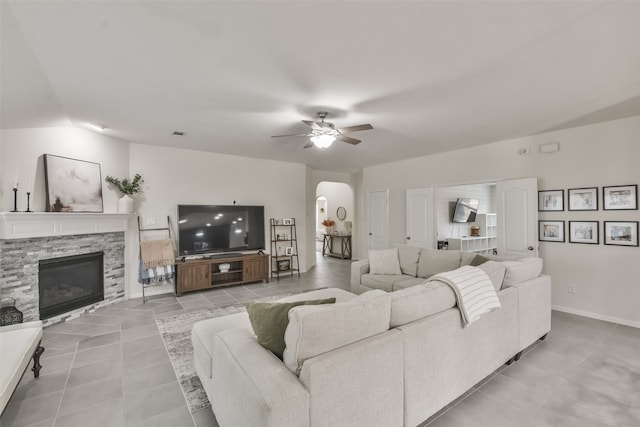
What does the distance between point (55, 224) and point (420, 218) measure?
5.93 metres

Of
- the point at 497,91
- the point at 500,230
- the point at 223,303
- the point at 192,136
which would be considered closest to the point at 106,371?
the point at 223,303

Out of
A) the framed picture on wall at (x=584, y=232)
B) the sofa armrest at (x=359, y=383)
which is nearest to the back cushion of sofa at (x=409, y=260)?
the framed picture on wall at (x=584, y=232)

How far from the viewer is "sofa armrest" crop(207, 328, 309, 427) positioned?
3.86 ft

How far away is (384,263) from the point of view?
4.35m

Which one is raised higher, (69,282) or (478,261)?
(478,261)

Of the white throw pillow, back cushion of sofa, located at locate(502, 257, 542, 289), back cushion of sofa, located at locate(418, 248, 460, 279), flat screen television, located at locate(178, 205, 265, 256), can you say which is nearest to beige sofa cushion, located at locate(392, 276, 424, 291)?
back cushion of sofa, located at locate(418, 248, 460, 279)

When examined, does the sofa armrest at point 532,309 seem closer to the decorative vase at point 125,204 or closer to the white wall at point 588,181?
the white wall at point 588,181

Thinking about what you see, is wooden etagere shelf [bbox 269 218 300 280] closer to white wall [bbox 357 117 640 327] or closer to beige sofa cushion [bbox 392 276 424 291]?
beige sofa cushion [bbox 392 276 424 291]

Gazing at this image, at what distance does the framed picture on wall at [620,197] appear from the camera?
3.48 meters

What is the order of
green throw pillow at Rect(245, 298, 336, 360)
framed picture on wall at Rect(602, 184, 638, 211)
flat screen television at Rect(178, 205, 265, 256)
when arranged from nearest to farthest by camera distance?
green throw pillow at Rect(245, 298, 336, 360) < framed picture on wall at Rect(602, 184, 638, 211) < flat screen television at Rect(178, 205, 265, 256)

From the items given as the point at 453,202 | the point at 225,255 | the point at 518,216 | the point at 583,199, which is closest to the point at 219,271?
the point at 225,255

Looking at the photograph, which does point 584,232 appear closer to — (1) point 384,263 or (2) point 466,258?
(2) point 466,258

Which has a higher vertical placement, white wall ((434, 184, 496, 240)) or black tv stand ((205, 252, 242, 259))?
white wall ((434, 184, 496, 240))

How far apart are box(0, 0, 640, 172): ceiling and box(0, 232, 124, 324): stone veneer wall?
1465 mm
